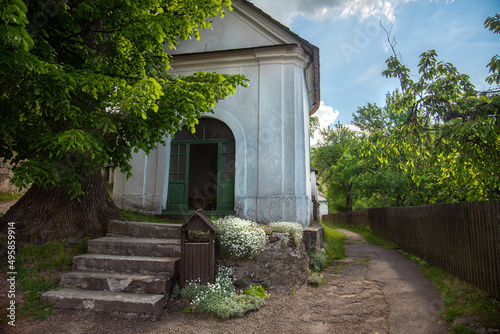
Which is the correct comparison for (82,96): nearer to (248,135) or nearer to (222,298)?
(222,298)

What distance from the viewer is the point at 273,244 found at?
239 inches

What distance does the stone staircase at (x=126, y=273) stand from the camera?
14.9ft

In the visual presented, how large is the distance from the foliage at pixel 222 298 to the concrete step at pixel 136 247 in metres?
0.92

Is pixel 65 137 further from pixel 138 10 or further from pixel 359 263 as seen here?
pixel 359 263

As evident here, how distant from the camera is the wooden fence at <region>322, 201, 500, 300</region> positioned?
4.55 m

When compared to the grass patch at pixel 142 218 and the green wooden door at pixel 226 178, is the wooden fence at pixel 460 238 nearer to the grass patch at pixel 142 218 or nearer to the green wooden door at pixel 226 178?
the green wooden door at pixel 226 178

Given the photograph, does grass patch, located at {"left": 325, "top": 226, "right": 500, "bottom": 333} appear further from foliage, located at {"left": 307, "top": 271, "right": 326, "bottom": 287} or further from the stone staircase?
the stone staircase

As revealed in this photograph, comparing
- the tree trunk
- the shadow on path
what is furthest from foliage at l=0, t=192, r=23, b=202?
the shadow on path

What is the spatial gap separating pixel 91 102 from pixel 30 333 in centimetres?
413

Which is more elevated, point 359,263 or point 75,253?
point 75,253

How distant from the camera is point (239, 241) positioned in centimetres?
574

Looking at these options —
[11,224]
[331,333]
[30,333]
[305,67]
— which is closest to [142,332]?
[30,333]

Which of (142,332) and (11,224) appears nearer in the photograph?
(142,332)

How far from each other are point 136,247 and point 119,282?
982mm
